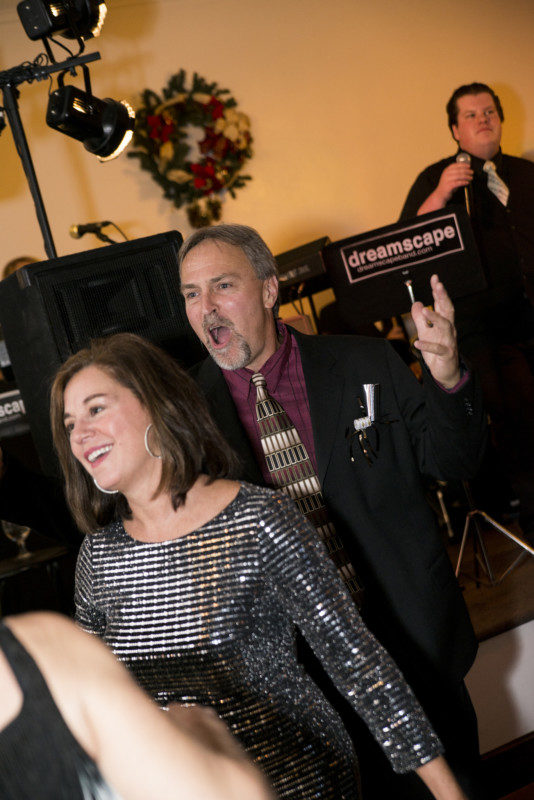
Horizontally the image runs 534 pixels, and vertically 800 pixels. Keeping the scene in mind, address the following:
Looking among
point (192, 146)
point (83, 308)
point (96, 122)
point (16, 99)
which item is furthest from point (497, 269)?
point (83, 308)

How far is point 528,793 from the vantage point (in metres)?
2.65

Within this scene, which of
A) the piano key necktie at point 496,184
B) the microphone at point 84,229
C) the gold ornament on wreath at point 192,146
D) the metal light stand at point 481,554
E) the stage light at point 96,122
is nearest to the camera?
the stage light at point 96,122

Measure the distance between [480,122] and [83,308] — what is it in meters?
2.87

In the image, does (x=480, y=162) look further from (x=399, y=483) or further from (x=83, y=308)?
(x=83, y=308)

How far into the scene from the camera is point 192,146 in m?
5.34

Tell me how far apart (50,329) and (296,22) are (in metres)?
4.35

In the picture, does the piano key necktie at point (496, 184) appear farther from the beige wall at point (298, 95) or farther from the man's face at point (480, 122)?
the beige wall at point (298, 95)

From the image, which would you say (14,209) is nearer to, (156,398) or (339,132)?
(339,132)

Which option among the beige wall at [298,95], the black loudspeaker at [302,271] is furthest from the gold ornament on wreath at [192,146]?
the black loudspeaker at [302,271]

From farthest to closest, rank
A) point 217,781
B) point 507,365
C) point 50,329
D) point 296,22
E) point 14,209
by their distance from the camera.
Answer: point 296,22
point 14,209
point 507,365
point 50,329
point 217,781

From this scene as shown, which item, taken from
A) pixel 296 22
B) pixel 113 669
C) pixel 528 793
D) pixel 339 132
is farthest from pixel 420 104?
pixel 113 669

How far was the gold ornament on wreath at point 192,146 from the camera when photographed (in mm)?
5156

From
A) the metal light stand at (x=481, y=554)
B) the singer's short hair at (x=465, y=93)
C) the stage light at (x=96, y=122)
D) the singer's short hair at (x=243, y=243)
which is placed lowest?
the metal light stand at (x=481, y=554)

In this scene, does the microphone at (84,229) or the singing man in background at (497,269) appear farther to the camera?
the singing man in background at (497,269)
